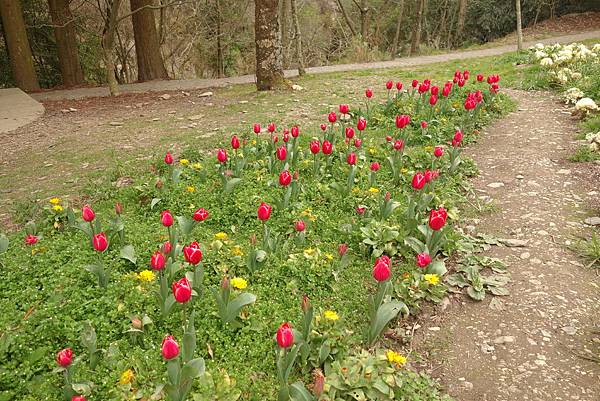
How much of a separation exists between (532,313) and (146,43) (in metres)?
12.4

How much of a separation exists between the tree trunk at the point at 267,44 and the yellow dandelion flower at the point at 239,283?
685 cm

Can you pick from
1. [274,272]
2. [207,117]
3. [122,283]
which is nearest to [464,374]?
[274,272]

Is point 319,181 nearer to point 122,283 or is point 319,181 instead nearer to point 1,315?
point 122,283

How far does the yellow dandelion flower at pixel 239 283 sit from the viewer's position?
2.92 meters

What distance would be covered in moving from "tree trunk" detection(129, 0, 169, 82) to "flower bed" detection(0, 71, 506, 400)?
29.3 ft

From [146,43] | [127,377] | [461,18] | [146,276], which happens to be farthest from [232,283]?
[461,18]

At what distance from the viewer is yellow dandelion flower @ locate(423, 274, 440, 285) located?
309 cm

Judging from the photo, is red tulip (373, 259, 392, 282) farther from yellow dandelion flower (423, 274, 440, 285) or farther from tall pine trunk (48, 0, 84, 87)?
tall pine trunk (48, 0, 84, 87)

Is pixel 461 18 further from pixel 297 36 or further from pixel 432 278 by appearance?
pixel 432 278

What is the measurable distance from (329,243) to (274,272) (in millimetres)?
682

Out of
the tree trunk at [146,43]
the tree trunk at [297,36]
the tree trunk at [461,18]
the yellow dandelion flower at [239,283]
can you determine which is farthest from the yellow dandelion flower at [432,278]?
the tree trunk at [461,18]

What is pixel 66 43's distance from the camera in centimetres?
1366

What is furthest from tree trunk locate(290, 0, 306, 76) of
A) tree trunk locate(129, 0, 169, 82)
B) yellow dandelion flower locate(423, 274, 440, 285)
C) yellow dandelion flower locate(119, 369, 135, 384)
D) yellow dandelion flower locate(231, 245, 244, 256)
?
yellow dandelion flower locate(119, 369, 135, 384)

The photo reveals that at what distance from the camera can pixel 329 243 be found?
146 inches
